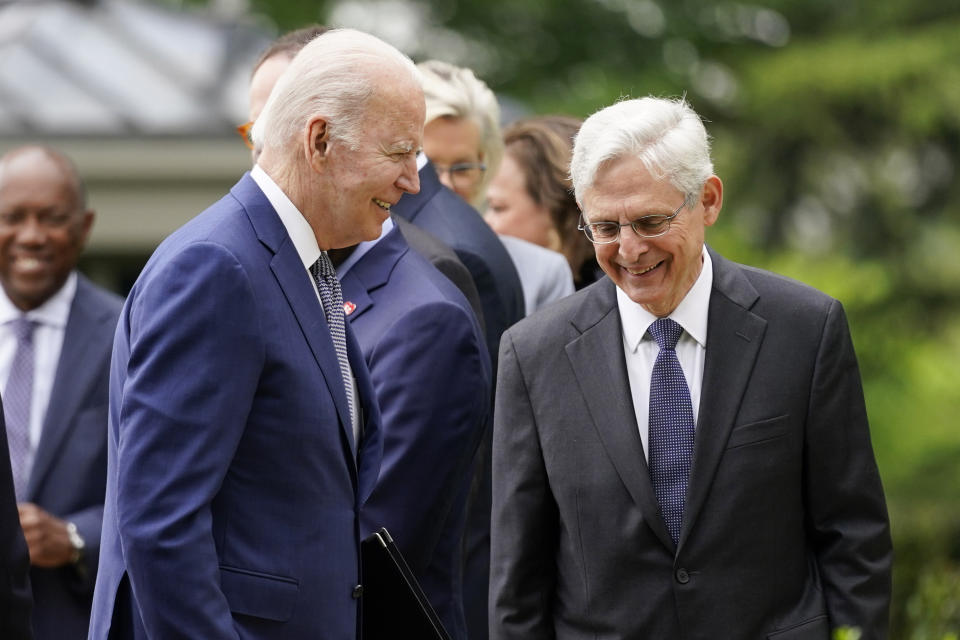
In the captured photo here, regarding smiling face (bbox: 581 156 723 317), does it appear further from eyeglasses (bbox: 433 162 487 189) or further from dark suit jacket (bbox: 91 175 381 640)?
eyeglasses (bbox: 433 162 487 189)

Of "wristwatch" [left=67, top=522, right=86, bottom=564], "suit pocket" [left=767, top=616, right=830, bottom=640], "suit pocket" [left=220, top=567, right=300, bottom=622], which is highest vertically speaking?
"suit pocket" [left=220, top=567, right=300, bottom=622]

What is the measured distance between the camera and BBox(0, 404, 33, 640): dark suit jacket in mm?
3631

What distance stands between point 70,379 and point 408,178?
7.47 ft

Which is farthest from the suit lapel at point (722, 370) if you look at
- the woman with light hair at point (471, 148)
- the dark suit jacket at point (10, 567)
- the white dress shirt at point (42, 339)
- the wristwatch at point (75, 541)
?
the white dress shirt at point (42, 339)

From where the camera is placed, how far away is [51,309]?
5.58 m

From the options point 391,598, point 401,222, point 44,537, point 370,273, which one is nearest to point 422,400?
point 370,273

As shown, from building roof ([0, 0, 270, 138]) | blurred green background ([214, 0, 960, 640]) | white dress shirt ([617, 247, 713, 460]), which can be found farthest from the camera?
blurred green background ([214, 0, 960, 640])

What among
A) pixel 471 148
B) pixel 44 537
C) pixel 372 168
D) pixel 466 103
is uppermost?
pixel 466 103

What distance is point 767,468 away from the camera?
12.3ft

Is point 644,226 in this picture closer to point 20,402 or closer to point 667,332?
point 667,332

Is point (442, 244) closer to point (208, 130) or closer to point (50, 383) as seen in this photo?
→ point (50, 383)

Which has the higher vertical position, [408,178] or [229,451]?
[408,178]

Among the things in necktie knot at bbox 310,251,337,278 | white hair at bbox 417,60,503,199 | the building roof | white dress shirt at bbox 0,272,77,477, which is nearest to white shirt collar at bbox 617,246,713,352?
necktie knot at bbox 310,251,337,278

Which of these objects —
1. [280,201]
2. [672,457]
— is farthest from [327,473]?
[672,457]
